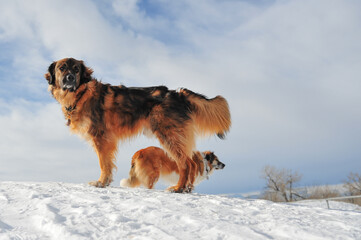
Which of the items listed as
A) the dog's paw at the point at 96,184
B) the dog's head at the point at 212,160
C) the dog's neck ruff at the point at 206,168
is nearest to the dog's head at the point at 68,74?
the dog's paw at the point at 96,184

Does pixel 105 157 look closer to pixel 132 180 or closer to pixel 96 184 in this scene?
pixel 96 184

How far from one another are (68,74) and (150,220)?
3.62 m

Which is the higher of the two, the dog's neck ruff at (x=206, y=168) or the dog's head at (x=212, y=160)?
the dog's head at (x=212, y=160)

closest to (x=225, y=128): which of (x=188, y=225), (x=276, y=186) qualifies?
(x=188, y=225)

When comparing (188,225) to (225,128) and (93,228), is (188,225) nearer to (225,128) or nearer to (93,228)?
(93,228)

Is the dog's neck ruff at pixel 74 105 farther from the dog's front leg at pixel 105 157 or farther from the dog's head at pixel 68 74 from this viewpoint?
the dog's front leg at pixel 105 157

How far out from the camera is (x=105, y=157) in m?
5.68

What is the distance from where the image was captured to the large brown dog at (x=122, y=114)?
5664mm

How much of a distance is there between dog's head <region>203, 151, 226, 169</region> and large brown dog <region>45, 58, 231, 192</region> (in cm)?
412

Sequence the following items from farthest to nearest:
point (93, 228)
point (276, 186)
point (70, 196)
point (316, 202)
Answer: point (276, 186), point (316, 202), point (70, 196), point (93, 228)

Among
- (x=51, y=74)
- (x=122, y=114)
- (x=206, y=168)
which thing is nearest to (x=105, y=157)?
(x=122, y=114)

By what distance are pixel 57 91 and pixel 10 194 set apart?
2385 millimetres

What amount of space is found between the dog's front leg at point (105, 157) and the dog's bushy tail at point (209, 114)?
5.40ft

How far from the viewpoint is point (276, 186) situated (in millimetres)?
25984
